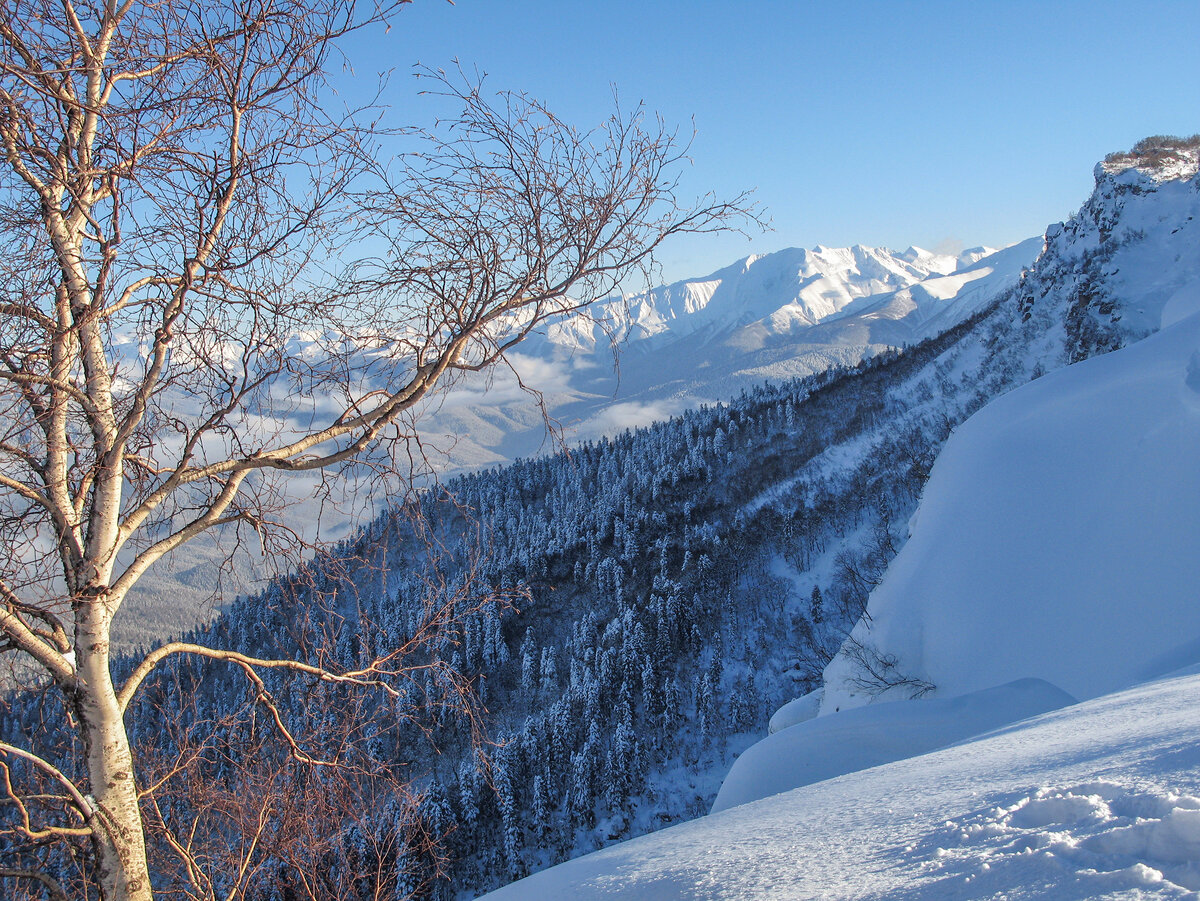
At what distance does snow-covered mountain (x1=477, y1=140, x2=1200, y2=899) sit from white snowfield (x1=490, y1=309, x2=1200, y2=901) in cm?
2

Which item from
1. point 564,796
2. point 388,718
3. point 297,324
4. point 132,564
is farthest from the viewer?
point 564,796

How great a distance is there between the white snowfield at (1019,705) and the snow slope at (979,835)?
0.04 feet

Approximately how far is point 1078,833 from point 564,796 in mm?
64438

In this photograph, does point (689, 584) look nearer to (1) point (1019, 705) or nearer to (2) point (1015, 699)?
(2) point (1015, 699)

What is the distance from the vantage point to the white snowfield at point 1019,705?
2.24 m

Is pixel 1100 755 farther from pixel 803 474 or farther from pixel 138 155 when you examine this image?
pixel 803 474

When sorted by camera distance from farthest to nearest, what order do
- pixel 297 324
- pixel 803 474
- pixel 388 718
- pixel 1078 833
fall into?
pixel 803 474 → pixel 388 718 → pixel 297 324 → pixel 1078 833

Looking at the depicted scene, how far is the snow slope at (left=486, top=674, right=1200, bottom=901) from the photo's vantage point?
6.56ft

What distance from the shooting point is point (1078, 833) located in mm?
2199

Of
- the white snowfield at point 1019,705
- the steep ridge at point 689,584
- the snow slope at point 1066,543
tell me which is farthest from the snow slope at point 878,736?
the steep ridge at point 689,584

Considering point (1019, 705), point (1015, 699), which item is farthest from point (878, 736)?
point (1015, 699)

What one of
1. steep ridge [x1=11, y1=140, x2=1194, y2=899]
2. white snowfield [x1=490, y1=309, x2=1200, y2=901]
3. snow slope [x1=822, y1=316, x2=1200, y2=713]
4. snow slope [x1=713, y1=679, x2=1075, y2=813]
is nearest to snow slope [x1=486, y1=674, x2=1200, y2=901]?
white snowfield [x1=490, y1=309, x2=1200, y2=901]

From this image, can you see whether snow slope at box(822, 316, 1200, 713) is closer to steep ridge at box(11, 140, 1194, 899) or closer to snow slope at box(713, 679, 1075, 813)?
snow slope at box(713, 679, 1075, 813)

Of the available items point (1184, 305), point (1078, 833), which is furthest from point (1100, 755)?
point (1184, 305)
